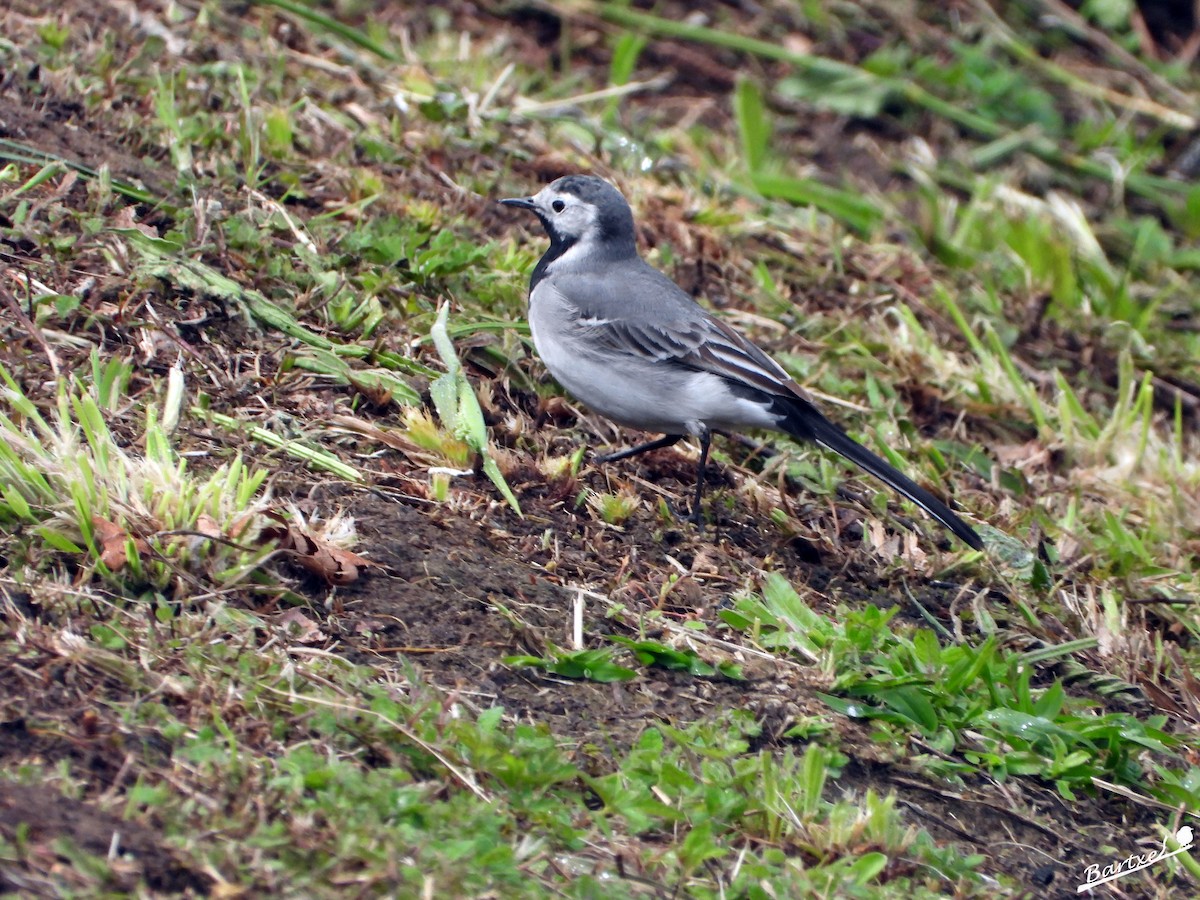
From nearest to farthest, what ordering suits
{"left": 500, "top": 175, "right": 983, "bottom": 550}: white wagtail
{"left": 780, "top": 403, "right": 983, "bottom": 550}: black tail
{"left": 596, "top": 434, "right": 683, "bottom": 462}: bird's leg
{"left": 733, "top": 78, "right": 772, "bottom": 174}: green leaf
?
{"left": 780, "top": 403, "right": 983, "bottom": 550}: black tail → {"left": 500, "top": 175, "right": 983, "bottom": 550}: white wagtail → {"left": 596, "top": 434, "right": 683, "bottom": 462}: bird's leg → {"left": 733, "top": 78, "right": 772, "bottom": 174}: green leaf

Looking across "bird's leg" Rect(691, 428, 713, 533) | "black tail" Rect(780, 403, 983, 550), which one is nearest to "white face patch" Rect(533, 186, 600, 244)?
"bird's leg" Rect(691, 428, 713, 533)

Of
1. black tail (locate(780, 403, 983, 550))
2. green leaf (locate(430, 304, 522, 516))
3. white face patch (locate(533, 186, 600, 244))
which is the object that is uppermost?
white face patch (locate(533, 186, 600, 244))

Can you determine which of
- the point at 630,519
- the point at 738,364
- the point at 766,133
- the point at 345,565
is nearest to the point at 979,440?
the point at 738,364

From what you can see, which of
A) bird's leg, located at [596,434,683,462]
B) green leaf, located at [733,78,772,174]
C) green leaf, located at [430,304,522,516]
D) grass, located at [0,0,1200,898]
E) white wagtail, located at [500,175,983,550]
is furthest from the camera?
green leaf, located at [733,78,772,174]

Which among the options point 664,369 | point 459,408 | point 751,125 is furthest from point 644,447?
point 751,125

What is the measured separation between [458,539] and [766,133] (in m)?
4.77

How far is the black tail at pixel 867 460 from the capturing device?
5.13 metres

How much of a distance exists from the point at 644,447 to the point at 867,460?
90 cm

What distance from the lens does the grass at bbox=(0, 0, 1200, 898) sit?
3.44 meters

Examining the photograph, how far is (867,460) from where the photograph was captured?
17.1 feet

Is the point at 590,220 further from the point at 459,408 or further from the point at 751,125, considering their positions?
the point at 751,125

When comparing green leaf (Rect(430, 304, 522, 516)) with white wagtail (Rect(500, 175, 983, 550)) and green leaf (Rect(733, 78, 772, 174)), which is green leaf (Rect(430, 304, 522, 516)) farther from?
green leaf (Rect(733, 78, 772, 174))

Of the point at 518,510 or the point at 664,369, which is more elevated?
the point at 664,369

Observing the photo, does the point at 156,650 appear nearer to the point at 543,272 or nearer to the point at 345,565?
the point at 345,565
